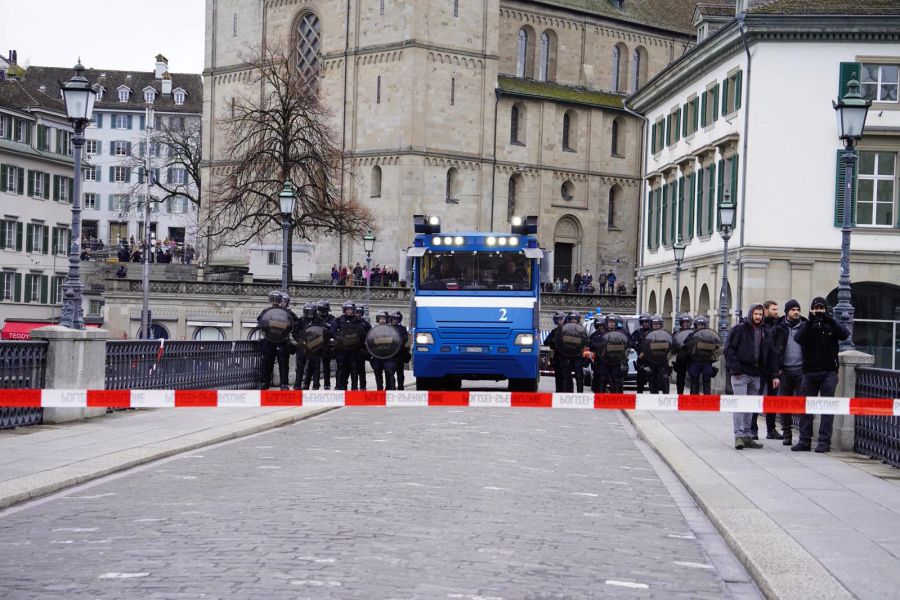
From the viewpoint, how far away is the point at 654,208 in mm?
59000

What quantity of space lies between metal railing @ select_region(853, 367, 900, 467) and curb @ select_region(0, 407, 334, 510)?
A: 783cm

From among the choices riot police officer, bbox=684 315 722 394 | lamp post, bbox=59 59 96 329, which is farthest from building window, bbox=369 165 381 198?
lamp post, bbox=59 59 96 329

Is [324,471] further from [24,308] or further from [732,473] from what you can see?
[24,308]

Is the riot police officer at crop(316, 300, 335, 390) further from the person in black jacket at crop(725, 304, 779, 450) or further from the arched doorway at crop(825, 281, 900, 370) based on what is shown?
the arched doorway at crop(825, 281, 900, 370)

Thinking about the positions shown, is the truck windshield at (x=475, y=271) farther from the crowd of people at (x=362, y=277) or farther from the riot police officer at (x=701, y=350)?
the crowd of people at (x=362, y=277)

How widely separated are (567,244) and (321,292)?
2004 centimetres

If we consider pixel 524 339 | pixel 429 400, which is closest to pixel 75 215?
pixel 429 400

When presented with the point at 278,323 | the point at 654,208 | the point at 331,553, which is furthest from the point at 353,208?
the point at 331,553

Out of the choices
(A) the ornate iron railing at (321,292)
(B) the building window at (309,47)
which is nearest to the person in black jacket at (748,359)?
(A) the ornate iron railing at (321,292)

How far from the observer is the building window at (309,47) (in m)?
85.1

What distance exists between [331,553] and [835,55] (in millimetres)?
38406

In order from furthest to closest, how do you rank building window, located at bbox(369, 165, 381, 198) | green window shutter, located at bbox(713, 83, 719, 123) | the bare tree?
building window, located at bbox(369, 165, 381, 198)
the bare tree
green window shutter, located at bbox(713, 83, 719, 123)

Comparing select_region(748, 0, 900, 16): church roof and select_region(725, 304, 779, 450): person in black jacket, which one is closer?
select_region(725, 304, 779, 450): person in black jacket

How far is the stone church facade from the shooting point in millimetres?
80875
